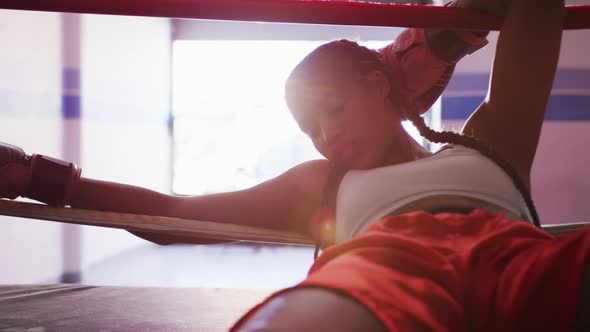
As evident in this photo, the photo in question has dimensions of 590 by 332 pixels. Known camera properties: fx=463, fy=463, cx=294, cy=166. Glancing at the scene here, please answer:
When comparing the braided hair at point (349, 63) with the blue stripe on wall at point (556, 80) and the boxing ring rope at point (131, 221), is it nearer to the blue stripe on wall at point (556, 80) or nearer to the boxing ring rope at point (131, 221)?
the boxing ring rope at point (131, 221)

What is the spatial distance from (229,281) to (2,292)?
1.28 m

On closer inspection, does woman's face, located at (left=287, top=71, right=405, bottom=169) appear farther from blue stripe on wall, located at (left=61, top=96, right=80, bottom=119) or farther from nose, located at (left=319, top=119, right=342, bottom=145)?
blue stripe on wall, located at (left=61, top=96, right=80, bottom=119)

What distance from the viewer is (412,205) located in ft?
2.09

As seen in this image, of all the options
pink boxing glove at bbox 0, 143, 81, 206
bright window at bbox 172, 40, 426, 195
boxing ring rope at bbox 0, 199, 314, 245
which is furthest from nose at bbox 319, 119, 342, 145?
bright window at bbox 172, 40, 426, 195

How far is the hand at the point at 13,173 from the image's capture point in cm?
79

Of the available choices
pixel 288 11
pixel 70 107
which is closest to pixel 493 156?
pixel 288 11

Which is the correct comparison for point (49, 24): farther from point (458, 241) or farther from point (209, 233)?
point (458, 241)

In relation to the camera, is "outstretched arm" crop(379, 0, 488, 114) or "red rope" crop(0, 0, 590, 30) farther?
"outstretched arm" crop(379, 0, 488, 114)

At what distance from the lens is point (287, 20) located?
0.76 m

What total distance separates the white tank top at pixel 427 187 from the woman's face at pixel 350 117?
81mm

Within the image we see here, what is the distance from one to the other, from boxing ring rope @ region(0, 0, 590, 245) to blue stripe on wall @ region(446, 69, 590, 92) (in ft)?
7.21

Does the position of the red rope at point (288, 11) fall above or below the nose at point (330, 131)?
above

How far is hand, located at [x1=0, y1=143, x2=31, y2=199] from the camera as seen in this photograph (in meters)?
0.79

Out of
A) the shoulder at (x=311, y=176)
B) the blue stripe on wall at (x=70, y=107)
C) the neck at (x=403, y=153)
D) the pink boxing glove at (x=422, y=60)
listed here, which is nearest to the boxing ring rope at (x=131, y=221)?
the shoulder at (x=311, y=176)
